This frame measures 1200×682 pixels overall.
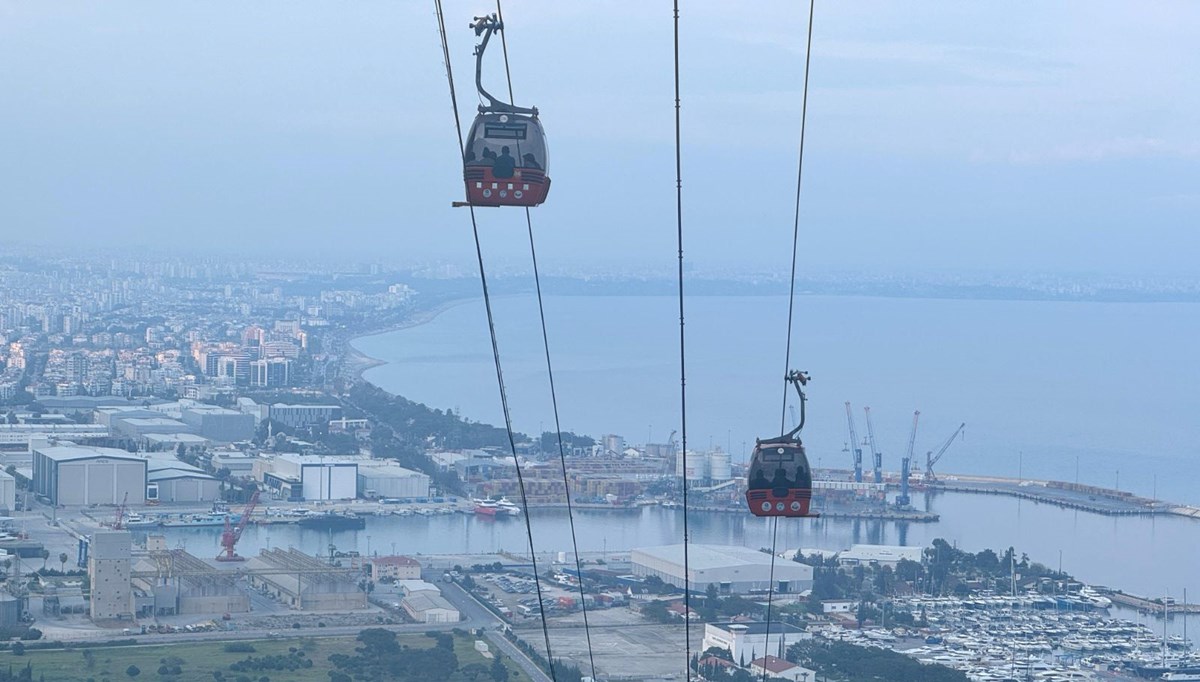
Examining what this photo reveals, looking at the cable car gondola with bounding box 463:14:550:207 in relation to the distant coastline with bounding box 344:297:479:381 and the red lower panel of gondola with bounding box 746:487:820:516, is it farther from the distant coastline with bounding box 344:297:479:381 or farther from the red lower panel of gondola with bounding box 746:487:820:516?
the distant coastline with bounding box 344:297:479:381

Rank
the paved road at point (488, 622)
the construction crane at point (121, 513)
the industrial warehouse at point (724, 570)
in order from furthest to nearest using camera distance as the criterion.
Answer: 1. the construction crane at point (121, 513)
2. the industrial warehouse at point (724, 570)
3. the paved road at point (488, 622)

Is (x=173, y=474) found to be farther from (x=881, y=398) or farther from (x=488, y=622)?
(x=881, y=398)

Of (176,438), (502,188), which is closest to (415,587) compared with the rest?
(502,188)

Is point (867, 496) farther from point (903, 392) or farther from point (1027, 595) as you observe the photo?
point (903, 392)

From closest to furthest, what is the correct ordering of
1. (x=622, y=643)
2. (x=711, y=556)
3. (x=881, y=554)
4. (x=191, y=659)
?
(x=191, y=659)
(x=622, y=643)
(x=711, y=556)
(x=881, y=554)

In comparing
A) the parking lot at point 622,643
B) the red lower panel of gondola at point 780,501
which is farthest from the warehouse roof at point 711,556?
the red lower panel of gondola at point 780,501

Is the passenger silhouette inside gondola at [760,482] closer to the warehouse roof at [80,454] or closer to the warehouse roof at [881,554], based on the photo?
the warehouse roof at [881,554]
